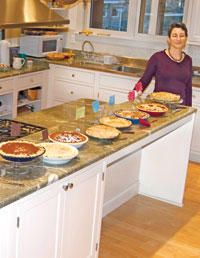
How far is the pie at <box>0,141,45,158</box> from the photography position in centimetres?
233

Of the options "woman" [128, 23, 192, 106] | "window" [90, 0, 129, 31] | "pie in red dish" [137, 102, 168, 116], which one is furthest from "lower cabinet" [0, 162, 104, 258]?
"window" [90, 0, 129, 31]

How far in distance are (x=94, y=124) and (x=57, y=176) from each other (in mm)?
906

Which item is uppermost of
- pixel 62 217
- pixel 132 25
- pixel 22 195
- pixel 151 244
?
pixel 132 25

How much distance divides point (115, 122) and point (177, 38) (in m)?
1.27

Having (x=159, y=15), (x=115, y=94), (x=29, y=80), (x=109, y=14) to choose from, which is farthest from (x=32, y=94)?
(x=159, y=15)

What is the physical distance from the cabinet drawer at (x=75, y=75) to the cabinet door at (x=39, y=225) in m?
3.41

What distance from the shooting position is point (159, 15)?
580 cm

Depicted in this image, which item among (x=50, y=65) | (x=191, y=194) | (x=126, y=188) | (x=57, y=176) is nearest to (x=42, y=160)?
(x=57, y=176)

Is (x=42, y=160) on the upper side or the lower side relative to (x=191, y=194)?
upper

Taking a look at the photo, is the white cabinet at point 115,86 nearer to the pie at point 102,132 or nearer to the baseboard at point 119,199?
the baseboard at point 119,199

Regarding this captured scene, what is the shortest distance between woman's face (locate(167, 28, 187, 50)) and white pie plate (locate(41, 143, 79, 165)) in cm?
185

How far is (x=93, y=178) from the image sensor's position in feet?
8.75

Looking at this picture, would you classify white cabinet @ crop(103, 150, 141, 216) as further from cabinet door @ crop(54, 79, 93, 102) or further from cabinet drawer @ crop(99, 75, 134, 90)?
cabinet door @ crop(54, 79, 93, 102)

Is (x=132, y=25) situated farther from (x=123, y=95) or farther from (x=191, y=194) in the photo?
(x=191, y=194)
